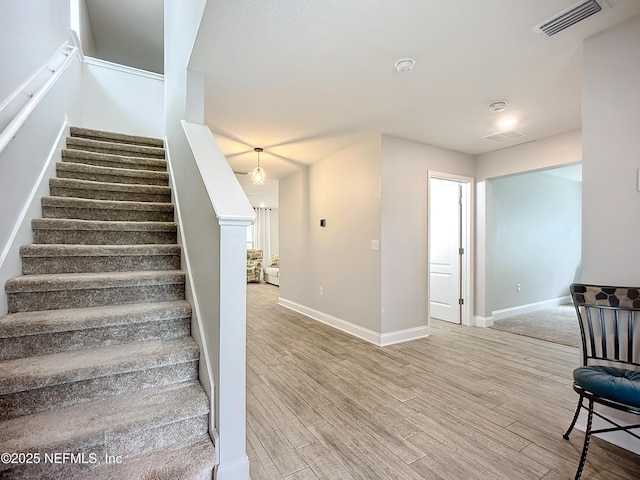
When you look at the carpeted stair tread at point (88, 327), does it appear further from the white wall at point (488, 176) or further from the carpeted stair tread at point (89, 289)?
the white wall at point (488, 176)

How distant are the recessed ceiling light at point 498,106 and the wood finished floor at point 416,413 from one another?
2.45 meters

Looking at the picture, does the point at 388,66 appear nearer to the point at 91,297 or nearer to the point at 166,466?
the point at 91,297

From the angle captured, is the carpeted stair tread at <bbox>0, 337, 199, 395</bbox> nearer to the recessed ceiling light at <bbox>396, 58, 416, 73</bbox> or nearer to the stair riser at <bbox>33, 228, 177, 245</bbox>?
the stair riser at <bbox>33, 228, 177, 245</bbox>

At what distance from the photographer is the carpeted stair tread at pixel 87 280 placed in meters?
1.70

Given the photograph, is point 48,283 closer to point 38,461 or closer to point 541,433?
point 38,461

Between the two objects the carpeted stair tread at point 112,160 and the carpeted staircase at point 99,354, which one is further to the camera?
the carpeted stair tread at point 112,160

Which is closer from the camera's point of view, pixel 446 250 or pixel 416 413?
pixel 416 413

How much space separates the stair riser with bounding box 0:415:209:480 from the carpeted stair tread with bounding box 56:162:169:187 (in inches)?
90.2

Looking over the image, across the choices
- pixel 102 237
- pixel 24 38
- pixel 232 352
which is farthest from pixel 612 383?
pixel 24 38

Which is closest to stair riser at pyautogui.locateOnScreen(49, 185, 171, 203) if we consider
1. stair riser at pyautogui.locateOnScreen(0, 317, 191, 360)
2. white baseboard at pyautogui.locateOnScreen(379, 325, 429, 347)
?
stair riser at pyautogui.locateOnScreen(0, 317, 191, 360)

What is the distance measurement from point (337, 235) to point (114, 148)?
9.27 feet

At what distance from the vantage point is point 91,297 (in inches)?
73.3

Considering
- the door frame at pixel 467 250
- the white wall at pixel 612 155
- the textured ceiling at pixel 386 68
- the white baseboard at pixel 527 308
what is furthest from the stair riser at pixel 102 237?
the white baseboard at pixel 527 308

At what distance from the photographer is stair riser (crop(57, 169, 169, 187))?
104 inches
